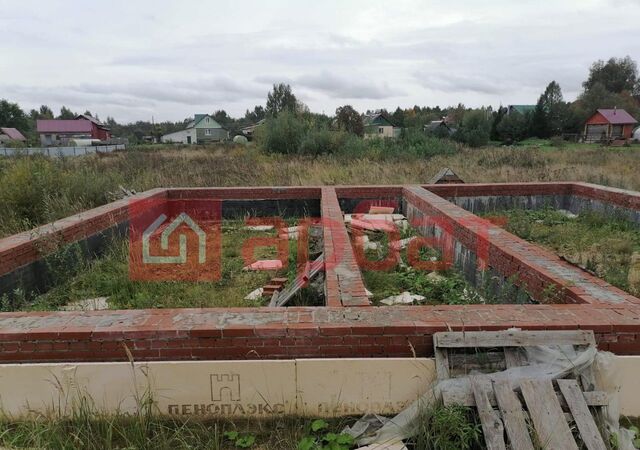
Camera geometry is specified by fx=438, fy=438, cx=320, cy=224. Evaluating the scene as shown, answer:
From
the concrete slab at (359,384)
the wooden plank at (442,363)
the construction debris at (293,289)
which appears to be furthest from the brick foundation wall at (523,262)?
the construction debris at (293,289)

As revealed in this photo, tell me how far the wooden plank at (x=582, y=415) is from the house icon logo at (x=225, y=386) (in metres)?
1.97

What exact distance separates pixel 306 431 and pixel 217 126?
7649 centimetres

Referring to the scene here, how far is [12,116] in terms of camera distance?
222 feet

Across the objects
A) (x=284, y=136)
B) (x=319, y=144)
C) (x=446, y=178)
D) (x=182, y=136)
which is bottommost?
(x=446, y=178)

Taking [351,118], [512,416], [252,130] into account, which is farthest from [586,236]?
[252,130]

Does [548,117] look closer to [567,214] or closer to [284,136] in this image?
[284,136]

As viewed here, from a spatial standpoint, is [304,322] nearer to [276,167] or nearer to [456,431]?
[456,431]

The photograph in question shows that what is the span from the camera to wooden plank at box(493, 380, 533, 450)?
2.32m

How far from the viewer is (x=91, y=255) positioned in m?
6.05

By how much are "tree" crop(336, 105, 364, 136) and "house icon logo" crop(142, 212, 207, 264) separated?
2311 cm

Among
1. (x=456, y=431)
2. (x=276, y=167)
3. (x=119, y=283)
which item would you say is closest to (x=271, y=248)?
(x=119, y=283)

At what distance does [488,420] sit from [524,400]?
0.93 ft

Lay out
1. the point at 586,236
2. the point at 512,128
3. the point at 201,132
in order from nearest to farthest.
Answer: the point at 586,236, the point at 512,128, the point at 201,132

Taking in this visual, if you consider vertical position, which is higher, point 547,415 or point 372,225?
point 372,225
